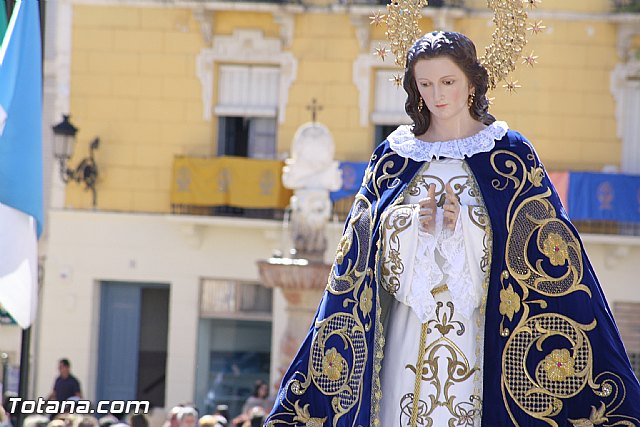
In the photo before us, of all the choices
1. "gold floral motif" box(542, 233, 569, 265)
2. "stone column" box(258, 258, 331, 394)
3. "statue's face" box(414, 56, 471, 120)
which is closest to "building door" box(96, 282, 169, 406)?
"stone column" box(258, 258, 331, 394)

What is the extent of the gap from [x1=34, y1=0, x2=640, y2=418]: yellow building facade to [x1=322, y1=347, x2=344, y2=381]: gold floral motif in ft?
46.1

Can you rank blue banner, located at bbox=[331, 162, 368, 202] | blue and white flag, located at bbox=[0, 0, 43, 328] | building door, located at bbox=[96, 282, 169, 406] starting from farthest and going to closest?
1. building door, located at bbox=[96, 282, 169, 406]
2. blue banner, located at bbox=[331, 162, 368, 202]
3. blue and white flag, located at bbox=[0, 0, 43, 328]

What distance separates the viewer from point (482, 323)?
17.7ft

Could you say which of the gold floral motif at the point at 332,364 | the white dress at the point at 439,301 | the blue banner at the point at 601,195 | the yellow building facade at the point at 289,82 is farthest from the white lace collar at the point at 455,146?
the yellow building facade at the point at 289,82

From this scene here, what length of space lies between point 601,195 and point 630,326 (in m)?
1.61

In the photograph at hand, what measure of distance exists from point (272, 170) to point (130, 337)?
2.87 m

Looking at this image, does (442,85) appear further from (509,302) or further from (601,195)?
(601,195)

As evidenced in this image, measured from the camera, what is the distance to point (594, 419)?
5242 mm

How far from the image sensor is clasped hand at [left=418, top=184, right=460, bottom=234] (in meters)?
5.36

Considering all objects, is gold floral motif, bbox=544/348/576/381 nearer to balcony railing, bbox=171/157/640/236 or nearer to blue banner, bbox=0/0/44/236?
blue banner, bbox=0/0/44/236

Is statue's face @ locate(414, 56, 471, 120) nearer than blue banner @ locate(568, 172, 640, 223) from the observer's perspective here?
Yes

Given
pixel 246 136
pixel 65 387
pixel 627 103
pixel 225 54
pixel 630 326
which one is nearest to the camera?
pixel 65 387

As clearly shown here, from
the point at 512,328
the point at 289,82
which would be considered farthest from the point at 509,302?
the point at 289,82

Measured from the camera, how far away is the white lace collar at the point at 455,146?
5.48 meters
